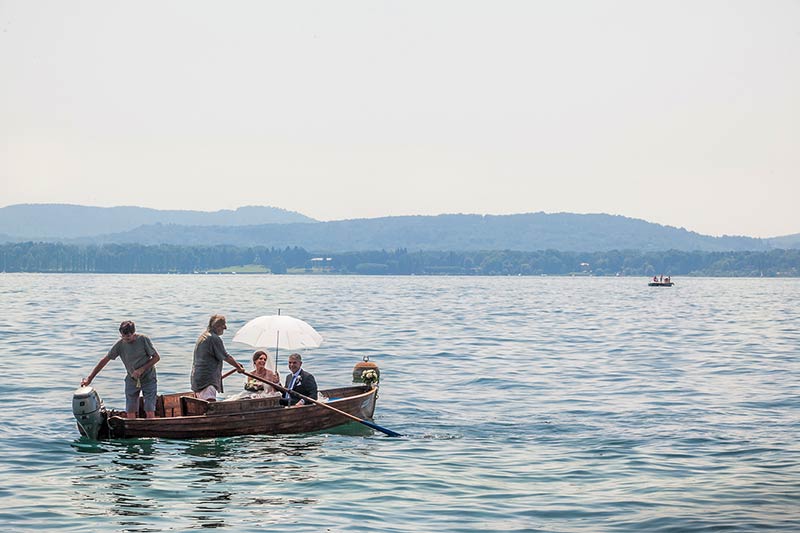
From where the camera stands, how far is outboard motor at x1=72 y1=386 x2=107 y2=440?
21.0 meters

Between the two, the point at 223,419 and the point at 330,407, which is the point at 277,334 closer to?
the point at 330,407

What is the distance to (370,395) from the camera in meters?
25.8

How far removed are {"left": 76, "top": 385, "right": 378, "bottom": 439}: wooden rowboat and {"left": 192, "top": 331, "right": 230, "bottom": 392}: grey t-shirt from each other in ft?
1.44

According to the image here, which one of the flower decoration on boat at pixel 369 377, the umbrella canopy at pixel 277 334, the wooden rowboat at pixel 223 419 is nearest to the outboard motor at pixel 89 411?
the wooden rowboat at pixel 223 419

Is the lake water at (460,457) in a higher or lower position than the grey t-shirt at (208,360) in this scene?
lower

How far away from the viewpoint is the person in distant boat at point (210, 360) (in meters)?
22.3

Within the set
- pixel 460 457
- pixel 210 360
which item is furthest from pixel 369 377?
pixel 460 457

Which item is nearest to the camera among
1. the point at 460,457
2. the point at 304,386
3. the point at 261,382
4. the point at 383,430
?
the point at 460,457

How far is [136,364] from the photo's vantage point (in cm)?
2173

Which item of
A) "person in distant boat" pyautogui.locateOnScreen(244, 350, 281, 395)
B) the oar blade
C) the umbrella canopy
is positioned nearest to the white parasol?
the umbrella canopy

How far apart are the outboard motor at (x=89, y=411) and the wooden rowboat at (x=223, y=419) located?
0.24ft

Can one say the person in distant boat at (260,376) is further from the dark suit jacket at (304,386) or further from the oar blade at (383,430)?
the oar blade at (383,430)

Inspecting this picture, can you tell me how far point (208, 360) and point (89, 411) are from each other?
2.70 meters

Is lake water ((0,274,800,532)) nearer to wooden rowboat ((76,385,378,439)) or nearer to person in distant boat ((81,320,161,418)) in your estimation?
wooden rowboat ((76,385,378,439))
